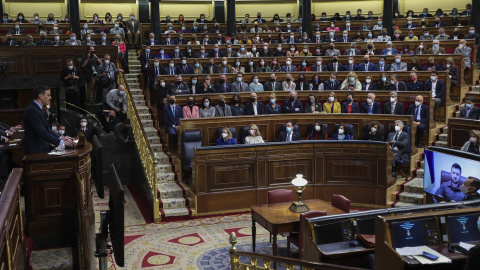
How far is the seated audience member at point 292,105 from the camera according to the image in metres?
10.9

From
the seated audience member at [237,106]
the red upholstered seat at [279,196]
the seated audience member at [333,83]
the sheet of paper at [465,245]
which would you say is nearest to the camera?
the sheet of paper at [465,245]

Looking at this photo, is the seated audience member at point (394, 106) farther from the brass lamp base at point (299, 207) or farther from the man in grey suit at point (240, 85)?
the brass lamp base at point (299, 207)

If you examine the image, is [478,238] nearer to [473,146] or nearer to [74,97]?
[473,146]

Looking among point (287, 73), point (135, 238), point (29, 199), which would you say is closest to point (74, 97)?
point (287, 73)

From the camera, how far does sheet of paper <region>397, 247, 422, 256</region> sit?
13.9 ft

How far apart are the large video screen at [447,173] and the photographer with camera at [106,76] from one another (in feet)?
23.8

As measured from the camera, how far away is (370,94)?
10562mm

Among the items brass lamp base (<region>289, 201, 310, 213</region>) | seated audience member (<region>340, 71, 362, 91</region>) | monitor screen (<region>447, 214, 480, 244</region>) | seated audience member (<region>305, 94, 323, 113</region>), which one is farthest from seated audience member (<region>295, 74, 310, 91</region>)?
monitor screen (<region>447, 214, 480, 244</region>)

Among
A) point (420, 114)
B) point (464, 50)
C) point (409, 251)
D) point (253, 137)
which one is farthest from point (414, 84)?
point (409, 251)

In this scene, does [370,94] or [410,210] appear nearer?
[410,210]

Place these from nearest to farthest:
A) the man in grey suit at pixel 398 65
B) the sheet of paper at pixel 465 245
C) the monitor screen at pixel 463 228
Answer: the sheet of paper at pixel 465 245
the monitor screen at pixel 463 228
the man in grey suit at pixel 398 65

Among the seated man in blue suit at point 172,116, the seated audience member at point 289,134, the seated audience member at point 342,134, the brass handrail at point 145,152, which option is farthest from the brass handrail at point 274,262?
the seated man in blue suit at point 172,116

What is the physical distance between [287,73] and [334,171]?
338 centimetres

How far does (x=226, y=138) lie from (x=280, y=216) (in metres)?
2.87
